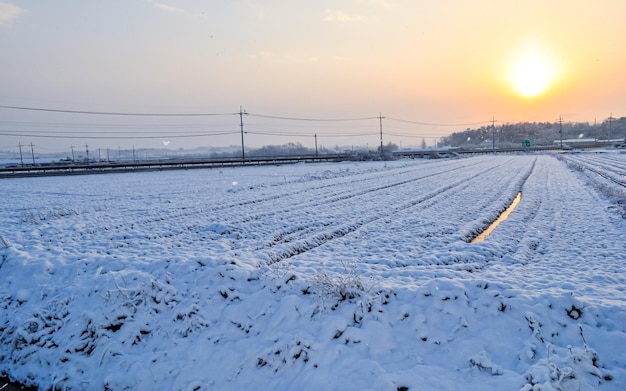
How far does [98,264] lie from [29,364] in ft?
10.1

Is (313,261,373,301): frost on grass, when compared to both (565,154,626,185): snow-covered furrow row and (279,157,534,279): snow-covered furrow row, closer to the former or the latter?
(279,157,534,279): snow-covered furrow row

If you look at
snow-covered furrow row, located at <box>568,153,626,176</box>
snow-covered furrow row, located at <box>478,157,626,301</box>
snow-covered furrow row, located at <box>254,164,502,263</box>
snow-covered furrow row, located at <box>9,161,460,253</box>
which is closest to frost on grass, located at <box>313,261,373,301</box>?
snow-covered furrow row, located at <box>254,164,502,263</box>

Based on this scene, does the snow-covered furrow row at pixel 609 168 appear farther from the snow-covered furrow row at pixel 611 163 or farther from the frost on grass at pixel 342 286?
the frost on grass at pixel 342 286

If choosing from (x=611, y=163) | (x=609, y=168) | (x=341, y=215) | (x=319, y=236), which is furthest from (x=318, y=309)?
(x=611, y=163)

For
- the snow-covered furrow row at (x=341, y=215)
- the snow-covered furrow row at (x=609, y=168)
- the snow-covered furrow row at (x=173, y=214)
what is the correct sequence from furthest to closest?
the snow-covered furrow row at (x=609, y=168)
the snow-covered furrow row at (x=173, y=214)
the snow-covered furrow row at (x=341, y=215)

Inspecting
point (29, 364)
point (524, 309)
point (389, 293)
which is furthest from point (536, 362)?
point (29, 364)

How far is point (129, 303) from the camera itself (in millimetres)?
7914

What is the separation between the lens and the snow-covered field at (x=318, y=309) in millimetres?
5824

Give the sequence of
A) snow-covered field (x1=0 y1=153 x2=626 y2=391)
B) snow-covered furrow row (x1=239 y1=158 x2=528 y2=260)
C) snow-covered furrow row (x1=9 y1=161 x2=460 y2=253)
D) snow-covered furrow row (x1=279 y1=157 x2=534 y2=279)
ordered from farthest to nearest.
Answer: snow-covered furrow row (x1=9 y1=161 x2=460 y2=253) → snow-covered furrow row (x1=239 y1=158 x2=528 y2=260) → snow-covered furrow row (x1=279 y1=157 x2=534 y2=279) → snow-covered field (x1=0 y1=153 x2=626 y2=391)

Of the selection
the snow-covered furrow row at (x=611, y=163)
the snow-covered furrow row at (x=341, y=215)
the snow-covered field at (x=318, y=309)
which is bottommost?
the snow-covered field at (x=318, y=309)

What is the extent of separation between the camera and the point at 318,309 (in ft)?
23.4

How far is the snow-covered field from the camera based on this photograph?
582cm

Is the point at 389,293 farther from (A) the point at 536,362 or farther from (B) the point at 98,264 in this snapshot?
(B) the point at 98,264

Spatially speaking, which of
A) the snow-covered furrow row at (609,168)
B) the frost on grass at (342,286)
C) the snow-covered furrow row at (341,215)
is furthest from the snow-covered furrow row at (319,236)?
the snow-covered furrow row at (609,168)
